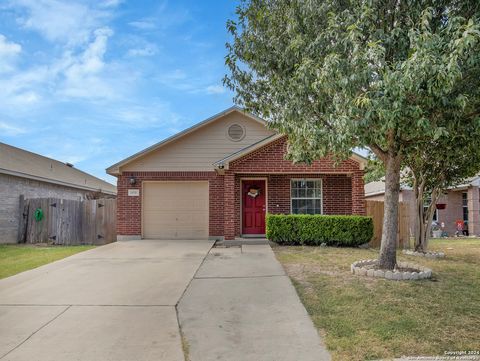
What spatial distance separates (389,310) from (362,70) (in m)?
3.61

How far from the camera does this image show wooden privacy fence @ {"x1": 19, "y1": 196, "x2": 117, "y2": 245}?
1466cm

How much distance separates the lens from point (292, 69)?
797 cm

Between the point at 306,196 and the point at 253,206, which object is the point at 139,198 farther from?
the point at 306,196

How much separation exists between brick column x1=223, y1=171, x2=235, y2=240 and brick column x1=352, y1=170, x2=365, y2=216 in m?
4.21

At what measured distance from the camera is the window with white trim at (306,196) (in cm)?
1373

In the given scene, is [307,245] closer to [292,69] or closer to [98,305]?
[292,69]

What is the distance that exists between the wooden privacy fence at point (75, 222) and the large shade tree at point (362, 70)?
8.65 metres

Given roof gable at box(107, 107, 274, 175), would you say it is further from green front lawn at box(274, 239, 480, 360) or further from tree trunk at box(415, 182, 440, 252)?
green front lawn at box(274, 239, 480, 360)

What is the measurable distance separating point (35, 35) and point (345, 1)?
31.2ft

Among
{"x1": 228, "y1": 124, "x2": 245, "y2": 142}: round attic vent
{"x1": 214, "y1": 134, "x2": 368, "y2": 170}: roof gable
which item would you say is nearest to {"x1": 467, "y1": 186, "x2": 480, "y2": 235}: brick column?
{"x1": 214, "y1": 134, "x2": 368, "y2": 170}: roof gable

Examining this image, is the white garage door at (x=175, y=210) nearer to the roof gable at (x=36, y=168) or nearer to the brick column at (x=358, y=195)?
the brick column at (x=358, y=195)

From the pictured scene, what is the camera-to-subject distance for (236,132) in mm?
14539

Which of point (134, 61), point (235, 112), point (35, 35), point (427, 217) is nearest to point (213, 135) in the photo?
point (235, 112)

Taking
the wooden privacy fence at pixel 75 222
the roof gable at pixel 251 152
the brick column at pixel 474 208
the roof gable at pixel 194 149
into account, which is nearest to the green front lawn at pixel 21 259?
the wooden privacy fence at pixel 75 222
